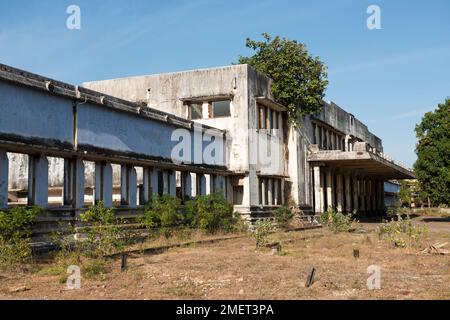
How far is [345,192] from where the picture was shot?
3900 centimetres

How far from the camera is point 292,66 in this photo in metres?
27.7

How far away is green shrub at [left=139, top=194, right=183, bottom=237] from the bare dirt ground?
2963 mm

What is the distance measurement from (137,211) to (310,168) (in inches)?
621

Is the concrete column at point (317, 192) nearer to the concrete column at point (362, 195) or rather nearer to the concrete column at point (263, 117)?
the concrete column at point (263, 117)

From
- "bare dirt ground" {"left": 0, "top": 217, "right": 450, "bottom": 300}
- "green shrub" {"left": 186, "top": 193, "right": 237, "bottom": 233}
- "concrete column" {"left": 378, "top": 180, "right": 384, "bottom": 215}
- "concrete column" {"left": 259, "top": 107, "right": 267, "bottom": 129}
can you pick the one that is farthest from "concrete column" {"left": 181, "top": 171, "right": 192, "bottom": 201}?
"concrete column" {"left": 378, "top": 180, "right": 384, "bottom": 215}

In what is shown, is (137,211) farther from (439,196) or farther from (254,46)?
(439,196)

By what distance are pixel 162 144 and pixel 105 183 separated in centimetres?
366

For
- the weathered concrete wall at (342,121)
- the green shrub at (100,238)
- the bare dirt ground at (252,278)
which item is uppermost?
the weathered concrete wall at (342,121)

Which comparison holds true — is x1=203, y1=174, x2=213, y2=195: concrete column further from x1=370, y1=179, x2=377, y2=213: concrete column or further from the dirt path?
x1=370, y1=179, x2=377, y2=213: concrete column

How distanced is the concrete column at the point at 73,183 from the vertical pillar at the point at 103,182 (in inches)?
37.1

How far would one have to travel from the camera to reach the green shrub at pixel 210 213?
19.6m

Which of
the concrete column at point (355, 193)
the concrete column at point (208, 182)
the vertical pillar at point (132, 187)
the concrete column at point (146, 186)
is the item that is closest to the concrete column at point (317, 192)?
the concrete column at point (208, 182)

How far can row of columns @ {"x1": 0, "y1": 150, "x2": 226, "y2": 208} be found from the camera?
44.6 feet
